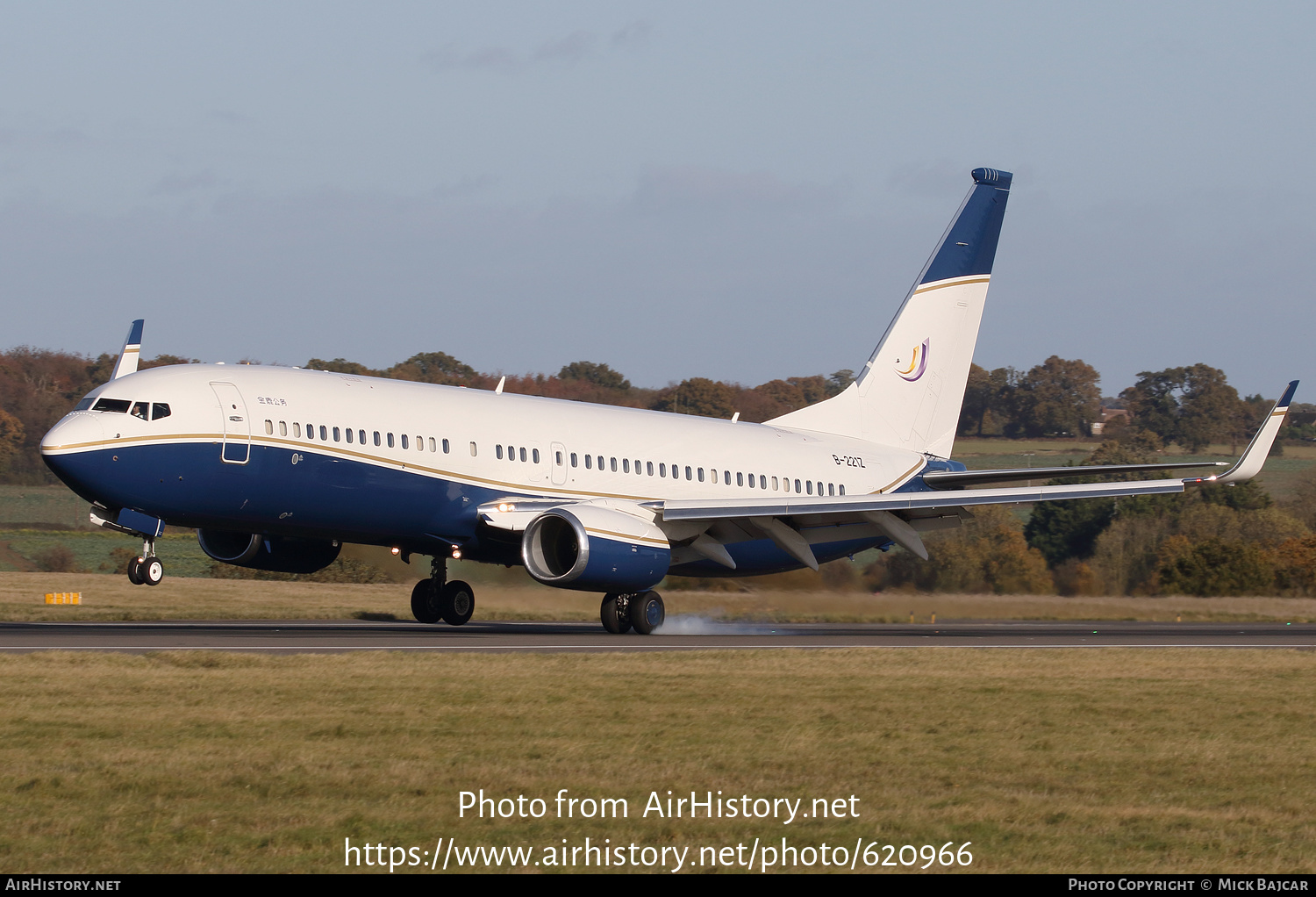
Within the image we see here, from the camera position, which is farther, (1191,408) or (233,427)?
(1191,408)

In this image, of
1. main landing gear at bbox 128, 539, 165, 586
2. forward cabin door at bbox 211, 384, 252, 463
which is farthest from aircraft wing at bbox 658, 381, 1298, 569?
main landing gear at bbox 128, 539, 165, 586

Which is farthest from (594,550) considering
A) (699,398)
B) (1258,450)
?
(699,398)

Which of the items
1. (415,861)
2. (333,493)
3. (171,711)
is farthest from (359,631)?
(415,861)

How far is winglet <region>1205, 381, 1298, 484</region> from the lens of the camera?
94.5 ft

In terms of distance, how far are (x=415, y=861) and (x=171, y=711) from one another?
6402 mm

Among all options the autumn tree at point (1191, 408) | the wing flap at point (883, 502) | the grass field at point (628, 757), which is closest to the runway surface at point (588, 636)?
the wing flap at point (883, 502)

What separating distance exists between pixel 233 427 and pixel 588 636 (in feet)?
24.5

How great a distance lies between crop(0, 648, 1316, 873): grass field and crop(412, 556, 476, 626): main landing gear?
11276 mm

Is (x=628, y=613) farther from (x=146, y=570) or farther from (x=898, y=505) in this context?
(x=146, y=570)

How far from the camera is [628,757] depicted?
1283cm

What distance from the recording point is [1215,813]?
10.9 m

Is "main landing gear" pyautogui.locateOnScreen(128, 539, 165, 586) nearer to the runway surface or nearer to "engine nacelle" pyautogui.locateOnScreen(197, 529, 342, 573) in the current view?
the runway surface

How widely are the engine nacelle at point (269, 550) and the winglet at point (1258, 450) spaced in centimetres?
1730
